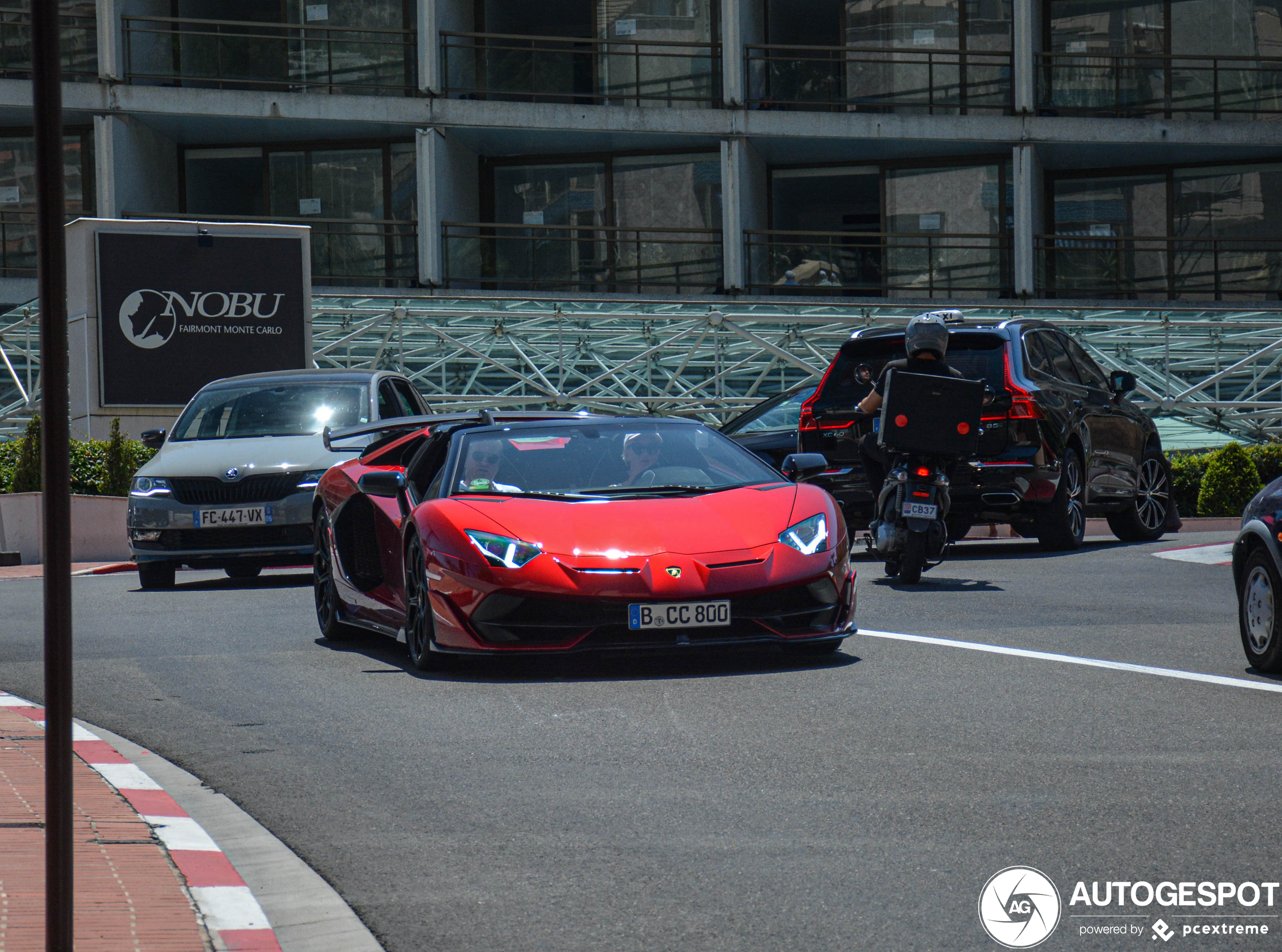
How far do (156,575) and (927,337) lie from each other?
6.48 meters

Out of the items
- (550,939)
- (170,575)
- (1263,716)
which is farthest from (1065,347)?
(550,939)

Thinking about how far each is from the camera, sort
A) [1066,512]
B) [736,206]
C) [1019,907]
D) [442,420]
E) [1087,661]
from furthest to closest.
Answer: [736,206] → [1066,512] → [442,420] → [1087,661] → [1019,907]

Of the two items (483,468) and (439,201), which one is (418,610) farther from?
(439,201)

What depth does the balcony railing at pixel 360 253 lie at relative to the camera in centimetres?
3222

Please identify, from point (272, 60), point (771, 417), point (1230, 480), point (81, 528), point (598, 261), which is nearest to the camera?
point (771, 417)

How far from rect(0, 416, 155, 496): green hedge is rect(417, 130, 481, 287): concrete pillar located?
11.5 metres

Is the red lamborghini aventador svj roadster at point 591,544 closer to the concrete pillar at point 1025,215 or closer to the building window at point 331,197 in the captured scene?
the building window at point 331,197

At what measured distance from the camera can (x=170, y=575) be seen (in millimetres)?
14672

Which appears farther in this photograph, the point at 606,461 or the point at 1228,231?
the point at 1228,231

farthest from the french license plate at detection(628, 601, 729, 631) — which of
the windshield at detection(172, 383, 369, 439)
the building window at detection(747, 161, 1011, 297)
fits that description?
the building window at detection(747, 161, 1011, 297)

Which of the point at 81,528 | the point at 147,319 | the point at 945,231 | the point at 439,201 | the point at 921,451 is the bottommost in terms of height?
the point at 81,528

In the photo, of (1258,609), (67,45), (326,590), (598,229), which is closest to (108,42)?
(67,45)

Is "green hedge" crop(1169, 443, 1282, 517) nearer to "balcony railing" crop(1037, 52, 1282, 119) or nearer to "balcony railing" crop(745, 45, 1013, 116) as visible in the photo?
"balcony railing" crop(745, 45, 1013, 116)

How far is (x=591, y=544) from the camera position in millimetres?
8172
